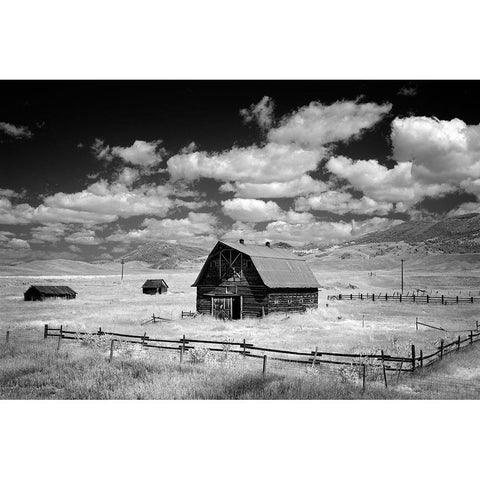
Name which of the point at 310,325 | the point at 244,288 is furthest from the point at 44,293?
the point at 310,325

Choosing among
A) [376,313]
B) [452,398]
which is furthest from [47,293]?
[452,398]

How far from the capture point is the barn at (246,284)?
27.8 meters

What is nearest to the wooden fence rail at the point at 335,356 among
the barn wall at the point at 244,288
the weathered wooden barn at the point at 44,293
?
the barn wall at the point at 244,288

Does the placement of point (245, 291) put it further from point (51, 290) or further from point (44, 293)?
point (51, 290)

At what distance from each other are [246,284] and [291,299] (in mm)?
3685

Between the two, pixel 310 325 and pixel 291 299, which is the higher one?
pixel 291 299

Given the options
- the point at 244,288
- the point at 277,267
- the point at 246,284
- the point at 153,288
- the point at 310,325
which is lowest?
the point at 310,325

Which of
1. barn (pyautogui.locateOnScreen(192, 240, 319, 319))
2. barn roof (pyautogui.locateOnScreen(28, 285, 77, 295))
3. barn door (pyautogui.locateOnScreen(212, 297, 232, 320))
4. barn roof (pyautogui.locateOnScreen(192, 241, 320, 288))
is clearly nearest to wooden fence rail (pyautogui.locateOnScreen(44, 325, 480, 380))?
barn (pyautogui.locateOnScreen(192, 240, 319, 319))

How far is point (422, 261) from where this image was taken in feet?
350

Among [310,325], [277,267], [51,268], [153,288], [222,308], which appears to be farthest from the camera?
[51,268]

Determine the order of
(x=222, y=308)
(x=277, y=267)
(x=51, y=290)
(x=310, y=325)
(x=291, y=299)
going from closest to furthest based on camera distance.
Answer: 1. (x=310, y=325)
2. (x=222, y=308)
3. (x=291, y=299)
4. (x=277, y=267)
5. (x=51, y=290)

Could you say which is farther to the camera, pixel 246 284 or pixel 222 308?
pixel 222 308

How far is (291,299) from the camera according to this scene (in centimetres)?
2962

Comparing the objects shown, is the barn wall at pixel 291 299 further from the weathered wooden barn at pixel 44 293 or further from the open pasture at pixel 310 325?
the weathered wooden barn at pixel 44 293
